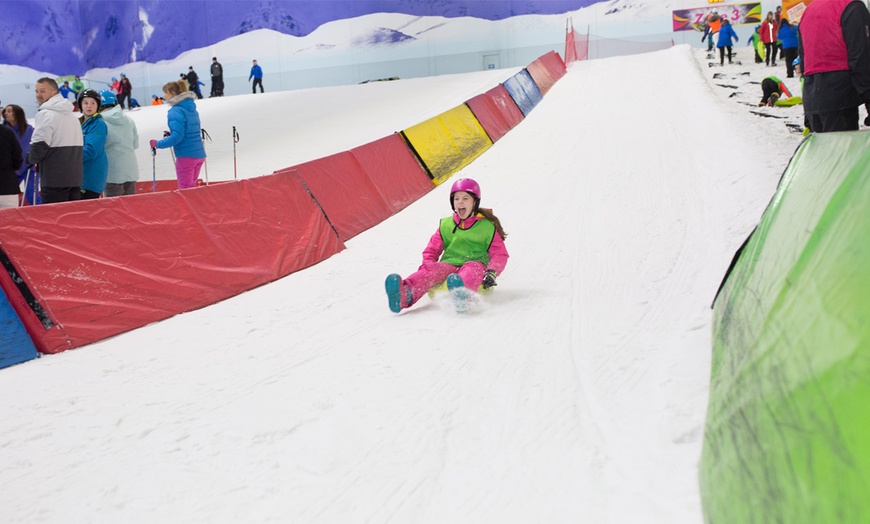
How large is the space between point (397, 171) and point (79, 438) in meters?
7.64

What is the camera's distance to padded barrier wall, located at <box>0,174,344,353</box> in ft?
16.6

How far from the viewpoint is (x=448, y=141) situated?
12.7 metres

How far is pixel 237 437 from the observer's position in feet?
11.2

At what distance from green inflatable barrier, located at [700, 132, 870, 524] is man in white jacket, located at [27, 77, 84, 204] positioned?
607 cm

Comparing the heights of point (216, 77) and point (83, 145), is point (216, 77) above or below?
above

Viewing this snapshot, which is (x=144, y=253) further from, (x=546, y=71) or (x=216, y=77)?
(x=216, y=77)

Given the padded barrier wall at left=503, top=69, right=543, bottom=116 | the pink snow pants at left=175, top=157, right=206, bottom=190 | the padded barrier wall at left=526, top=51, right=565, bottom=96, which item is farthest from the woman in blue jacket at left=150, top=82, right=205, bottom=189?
the padded barrier wall at left=526, top=51, right=565, bottom=96

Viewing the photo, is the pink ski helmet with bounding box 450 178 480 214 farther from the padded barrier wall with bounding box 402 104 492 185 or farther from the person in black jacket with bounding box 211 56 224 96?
the person in black jacket with bounding box 211 56 224 96

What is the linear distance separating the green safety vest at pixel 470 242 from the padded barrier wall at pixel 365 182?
283cm

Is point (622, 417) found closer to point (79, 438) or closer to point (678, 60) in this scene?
point (79, 438)

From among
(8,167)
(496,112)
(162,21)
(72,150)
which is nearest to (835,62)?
(72,150)

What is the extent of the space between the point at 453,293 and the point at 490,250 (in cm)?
83

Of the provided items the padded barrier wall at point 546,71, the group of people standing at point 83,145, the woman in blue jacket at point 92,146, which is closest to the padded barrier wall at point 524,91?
the padded barrier wall at point 546,71

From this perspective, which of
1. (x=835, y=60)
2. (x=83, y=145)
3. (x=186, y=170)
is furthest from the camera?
(x=186, y=170)
